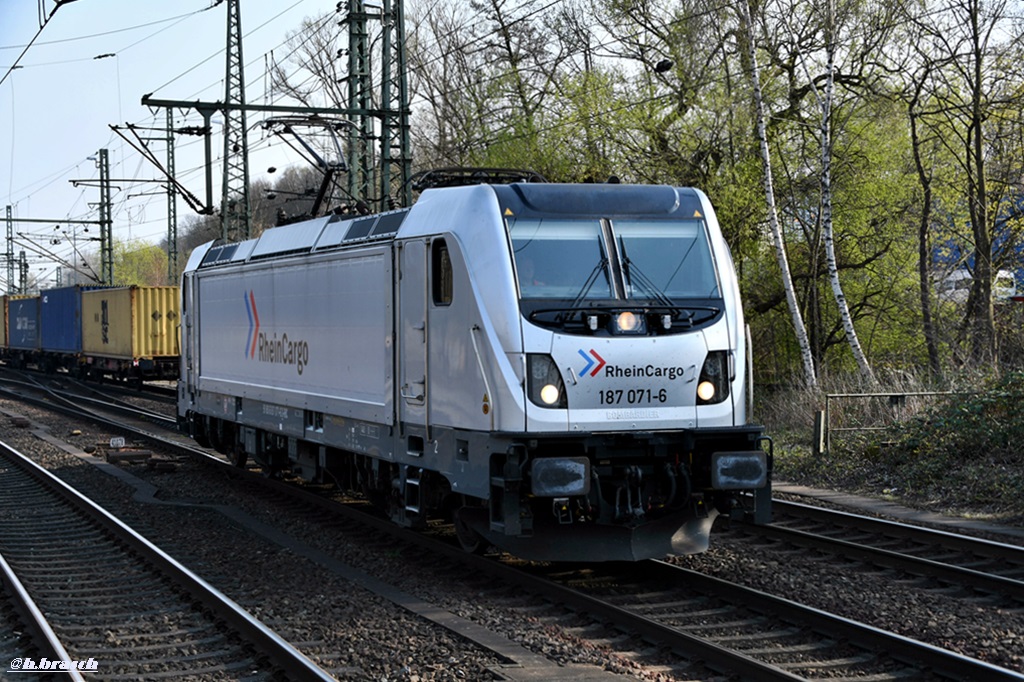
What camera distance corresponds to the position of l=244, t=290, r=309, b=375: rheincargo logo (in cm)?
1280

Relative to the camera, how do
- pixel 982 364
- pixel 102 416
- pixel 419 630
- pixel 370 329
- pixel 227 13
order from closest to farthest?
pixel 419 630 < pixel 370 329 < pixel 982 364 < pixel 102 416 < pixel 227 13

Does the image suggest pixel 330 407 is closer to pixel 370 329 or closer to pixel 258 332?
pixel 370 329

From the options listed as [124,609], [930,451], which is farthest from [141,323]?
[124,609]

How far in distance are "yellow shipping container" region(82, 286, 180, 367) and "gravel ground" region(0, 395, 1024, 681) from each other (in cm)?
2290

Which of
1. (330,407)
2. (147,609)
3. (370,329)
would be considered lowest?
(147,609)

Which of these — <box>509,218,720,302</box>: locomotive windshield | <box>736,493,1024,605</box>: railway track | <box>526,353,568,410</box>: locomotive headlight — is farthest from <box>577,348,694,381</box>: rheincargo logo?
<box>736,493,1024,605</box>: railway track

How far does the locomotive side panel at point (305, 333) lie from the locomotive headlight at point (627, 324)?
2.49 m

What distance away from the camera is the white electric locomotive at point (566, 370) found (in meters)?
8.52

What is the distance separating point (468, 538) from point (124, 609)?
2876mm

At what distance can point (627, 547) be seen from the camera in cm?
883

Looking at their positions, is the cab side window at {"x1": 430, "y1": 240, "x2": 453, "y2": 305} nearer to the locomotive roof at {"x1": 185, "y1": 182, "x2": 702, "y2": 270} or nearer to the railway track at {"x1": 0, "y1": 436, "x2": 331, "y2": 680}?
the locomotive roof at {"x1": 185, "y1": 182, "x2": 702, "y2": 270}

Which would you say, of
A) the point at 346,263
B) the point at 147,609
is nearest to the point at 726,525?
the point at 346,263

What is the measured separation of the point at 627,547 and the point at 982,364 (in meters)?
10.9

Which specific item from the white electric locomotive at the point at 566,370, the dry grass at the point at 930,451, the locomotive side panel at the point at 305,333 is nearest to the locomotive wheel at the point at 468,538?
the white electric locomotive at the point at 566,370
